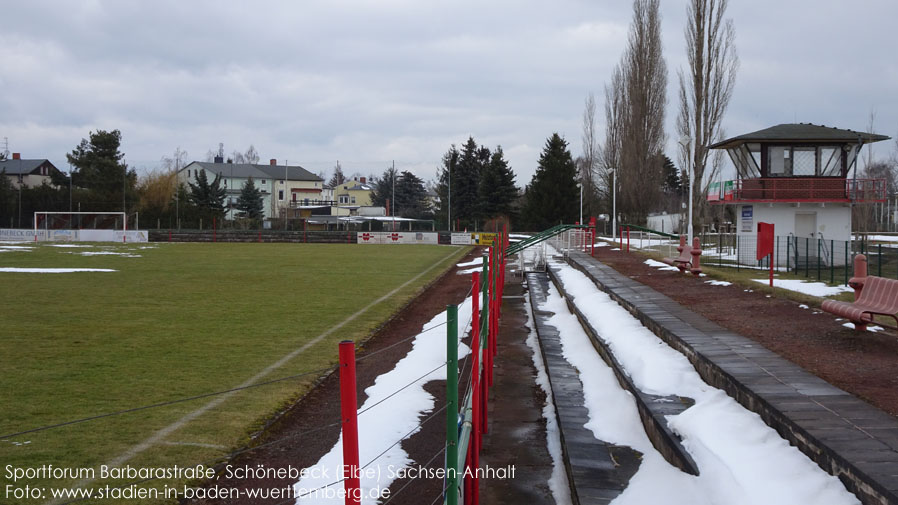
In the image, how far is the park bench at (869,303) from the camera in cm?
903

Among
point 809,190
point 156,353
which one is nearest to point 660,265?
point 809,190

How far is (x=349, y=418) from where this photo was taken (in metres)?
3.49

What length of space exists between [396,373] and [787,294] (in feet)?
27.3

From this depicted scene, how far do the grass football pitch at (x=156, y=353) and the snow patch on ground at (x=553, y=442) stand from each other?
2960 mm

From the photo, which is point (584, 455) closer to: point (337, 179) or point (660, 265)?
point (660, 265)

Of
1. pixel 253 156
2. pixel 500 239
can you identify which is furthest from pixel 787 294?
pixel 253 156

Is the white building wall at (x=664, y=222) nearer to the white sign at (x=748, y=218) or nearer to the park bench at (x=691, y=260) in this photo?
the white sign at (x=748, y=218)

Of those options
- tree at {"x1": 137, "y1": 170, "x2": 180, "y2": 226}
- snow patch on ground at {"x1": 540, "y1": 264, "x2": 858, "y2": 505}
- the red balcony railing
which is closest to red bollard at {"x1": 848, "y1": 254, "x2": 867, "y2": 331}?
snow patch on ground at {"x1": 540, "y1": 264, "x2": 858, "y2": 505}

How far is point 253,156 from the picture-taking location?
160 metres

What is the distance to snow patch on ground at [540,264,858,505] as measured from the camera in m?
4.65

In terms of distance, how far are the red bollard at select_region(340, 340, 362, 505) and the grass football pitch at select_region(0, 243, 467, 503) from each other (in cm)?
288

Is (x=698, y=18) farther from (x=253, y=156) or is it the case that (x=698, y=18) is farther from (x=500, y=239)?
(x=253, y=156)

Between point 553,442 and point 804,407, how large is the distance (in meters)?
2.46

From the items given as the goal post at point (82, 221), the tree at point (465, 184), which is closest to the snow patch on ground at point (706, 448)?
the goal post at point (82, 221)
